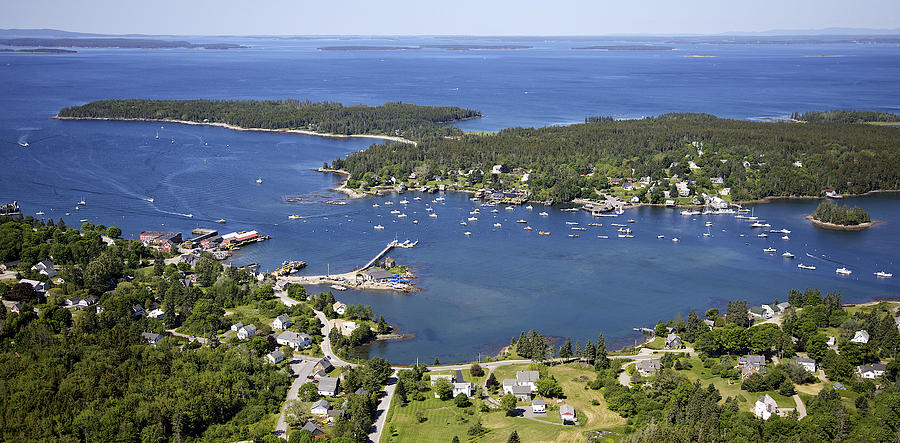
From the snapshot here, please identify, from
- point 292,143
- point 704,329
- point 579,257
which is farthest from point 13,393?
point 292,143

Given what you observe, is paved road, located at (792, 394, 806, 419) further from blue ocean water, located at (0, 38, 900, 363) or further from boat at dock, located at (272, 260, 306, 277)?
boat at dock, located at (272, 260, 306, 277)

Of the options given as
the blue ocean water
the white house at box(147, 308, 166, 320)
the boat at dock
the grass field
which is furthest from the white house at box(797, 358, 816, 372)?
the white house at box(147, 308, 166, 320)

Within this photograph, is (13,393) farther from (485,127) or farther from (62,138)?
(485,127)

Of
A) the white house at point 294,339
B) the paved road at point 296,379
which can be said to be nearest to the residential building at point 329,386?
the paved road at point 296,379

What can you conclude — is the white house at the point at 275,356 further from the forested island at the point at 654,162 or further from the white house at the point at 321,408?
the forested island at the point at 654,162

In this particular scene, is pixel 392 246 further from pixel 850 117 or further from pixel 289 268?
pixel 850 117

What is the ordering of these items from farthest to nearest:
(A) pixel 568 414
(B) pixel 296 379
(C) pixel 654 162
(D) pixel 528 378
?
(C) pixel 654 162
(B) pixel 296 379
(D) pixel 528 378
(A) pixel 568 414

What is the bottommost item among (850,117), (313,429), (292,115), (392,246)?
(313,429)

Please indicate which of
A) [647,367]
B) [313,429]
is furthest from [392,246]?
[313,429]

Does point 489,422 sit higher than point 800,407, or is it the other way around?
point 800,407
